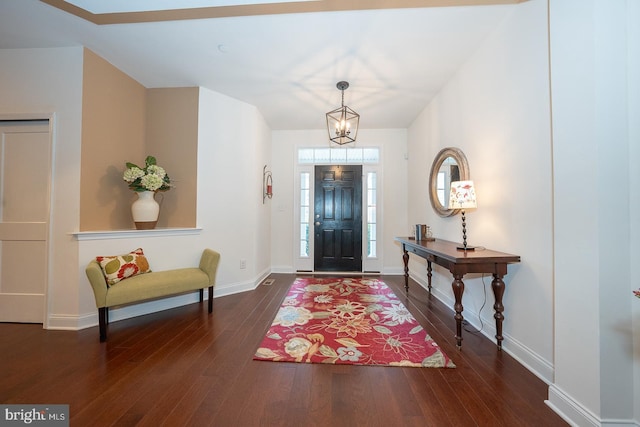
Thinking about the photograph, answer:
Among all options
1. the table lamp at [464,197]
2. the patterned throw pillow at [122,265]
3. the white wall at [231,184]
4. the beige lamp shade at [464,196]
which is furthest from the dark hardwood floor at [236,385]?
the white wall at [231,184]

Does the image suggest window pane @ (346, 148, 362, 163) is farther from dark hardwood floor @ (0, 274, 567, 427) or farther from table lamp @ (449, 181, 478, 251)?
dark hardwood floor @ (0, 274, 567, 427)

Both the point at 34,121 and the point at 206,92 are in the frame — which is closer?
the point at 34,121

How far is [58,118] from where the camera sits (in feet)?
8.15

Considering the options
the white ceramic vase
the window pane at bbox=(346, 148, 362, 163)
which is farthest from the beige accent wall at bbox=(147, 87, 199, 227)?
the window pane at bbox=(346, 148, 362, 163)

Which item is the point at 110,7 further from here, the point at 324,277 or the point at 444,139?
the point at 324,277

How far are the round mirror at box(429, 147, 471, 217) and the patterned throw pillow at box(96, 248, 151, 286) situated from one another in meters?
3.54

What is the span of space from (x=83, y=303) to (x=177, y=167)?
5.92ft

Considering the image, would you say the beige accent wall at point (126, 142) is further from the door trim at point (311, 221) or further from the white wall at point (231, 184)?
the door trim at point (311, 221)

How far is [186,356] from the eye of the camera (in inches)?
76.4

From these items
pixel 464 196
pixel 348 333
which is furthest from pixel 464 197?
pixel 348 333

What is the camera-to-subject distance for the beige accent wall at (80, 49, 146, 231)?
2551 millimetres

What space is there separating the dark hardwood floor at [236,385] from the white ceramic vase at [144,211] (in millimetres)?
1167

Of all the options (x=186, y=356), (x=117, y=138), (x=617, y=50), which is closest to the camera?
(x=617, y=50)

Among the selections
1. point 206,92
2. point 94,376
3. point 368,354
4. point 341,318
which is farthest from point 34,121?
point 368,354
